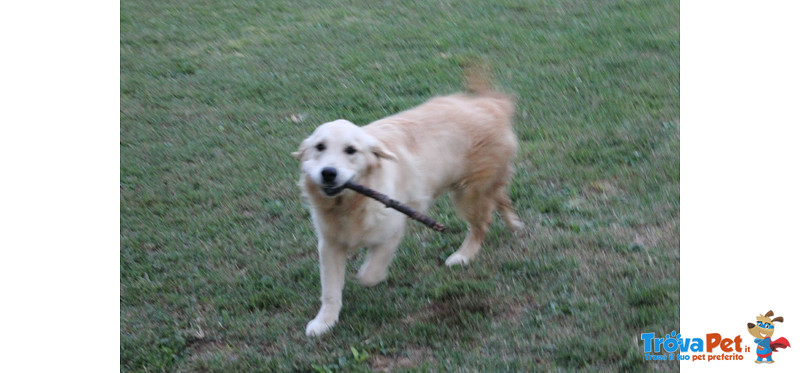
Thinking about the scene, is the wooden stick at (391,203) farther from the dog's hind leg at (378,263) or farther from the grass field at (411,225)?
the grass field at (411,225)

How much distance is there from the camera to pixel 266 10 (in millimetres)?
11492

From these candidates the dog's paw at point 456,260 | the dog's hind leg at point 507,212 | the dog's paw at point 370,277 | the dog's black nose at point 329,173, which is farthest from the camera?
the dog's hind leg at point 507,212

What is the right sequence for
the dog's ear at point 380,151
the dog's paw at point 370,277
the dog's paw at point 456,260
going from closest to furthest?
the dog's ear at point 380,151
the dog's paw at point 370,277
the dog's paw at point 456,260

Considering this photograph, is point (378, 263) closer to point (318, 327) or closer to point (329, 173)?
point (318, 327)

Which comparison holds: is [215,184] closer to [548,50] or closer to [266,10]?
[548,50]

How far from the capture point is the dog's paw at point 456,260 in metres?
5.09

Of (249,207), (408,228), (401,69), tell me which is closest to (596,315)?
(408,228)

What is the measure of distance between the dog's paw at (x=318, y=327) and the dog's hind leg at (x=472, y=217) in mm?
1059

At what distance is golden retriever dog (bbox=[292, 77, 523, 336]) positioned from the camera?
4.21 m
